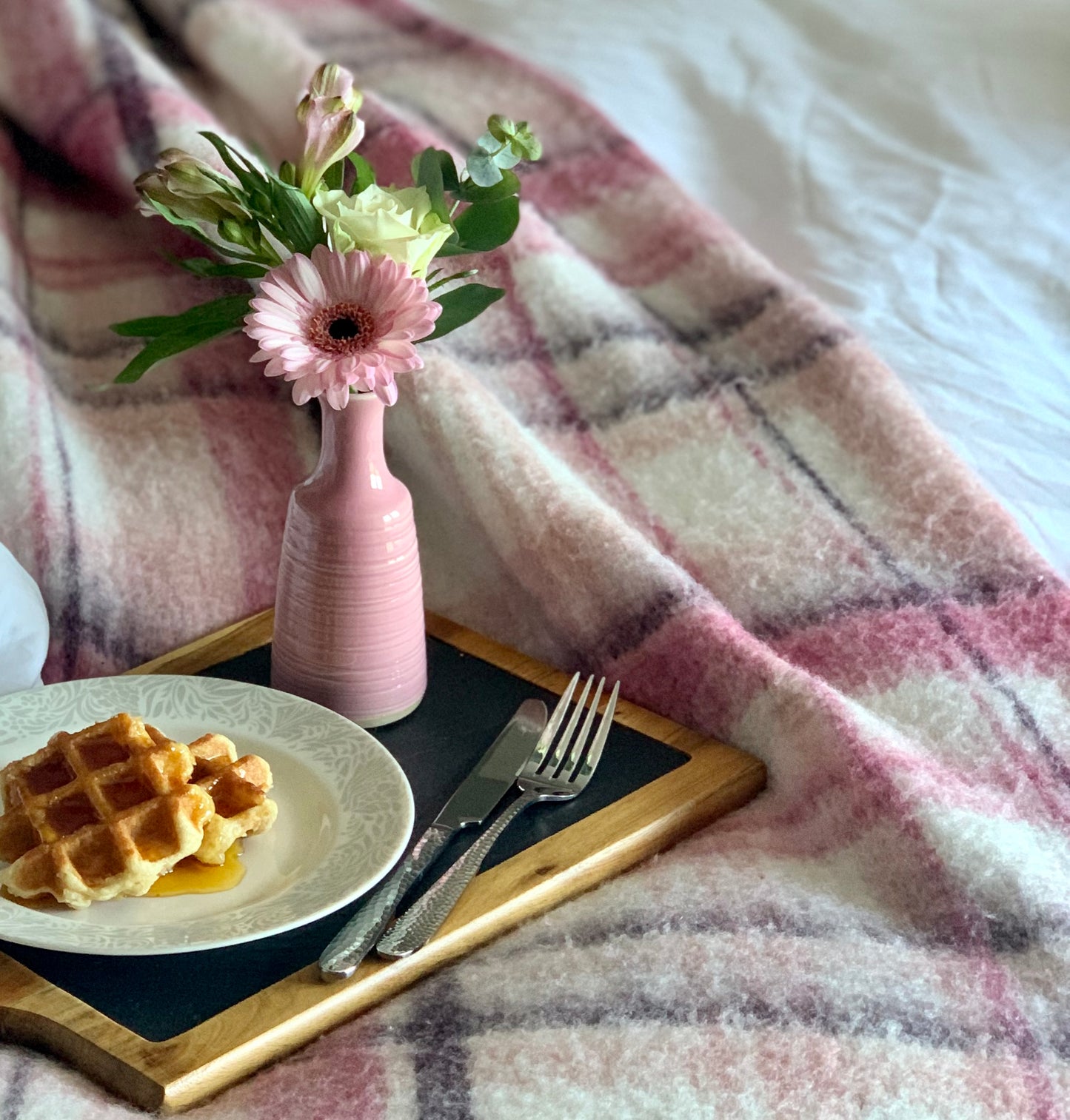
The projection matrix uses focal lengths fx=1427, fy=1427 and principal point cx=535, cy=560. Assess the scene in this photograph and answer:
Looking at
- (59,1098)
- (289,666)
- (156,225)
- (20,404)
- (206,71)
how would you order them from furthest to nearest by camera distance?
(206,71)
(156,225)
(20,404)
(289,666)
(59,1098)

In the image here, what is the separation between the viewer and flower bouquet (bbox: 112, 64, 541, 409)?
69 cm

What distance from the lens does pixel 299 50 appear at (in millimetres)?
1275

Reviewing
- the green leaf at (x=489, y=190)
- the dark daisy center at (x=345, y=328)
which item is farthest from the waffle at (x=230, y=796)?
the green leaf at (x=489, y=190)

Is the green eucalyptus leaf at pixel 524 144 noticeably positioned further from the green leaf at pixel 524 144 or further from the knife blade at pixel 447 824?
the knife blade at pixel 447 824

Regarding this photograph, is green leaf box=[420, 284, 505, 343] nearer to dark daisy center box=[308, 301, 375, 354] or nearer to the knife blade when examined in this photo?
dark daisy center box=[308, 301, 375, 354]

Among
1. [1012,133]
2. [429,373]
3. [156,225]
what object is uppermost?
[1012,133]

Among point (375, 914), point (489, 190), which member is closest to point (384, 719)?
point (375, 914)

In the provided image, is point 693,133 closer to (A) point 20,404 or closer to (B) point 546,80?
(B) point 546,80

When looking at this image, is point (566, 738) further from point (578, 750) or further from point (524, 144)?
point (524, 144)

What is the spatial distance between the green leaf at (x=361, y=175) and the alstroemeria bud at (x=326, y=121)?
26 millimetres

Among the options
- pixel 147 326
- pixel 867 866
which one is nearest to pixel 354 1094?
pixel 867 866

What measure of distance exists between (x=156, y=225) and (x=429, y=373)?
384mm

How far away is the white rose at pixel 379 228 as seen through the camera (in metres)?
0.69

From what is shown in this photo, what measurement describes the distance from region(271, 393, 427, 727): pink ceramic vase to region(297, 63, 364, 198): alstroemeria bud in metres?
0.13
